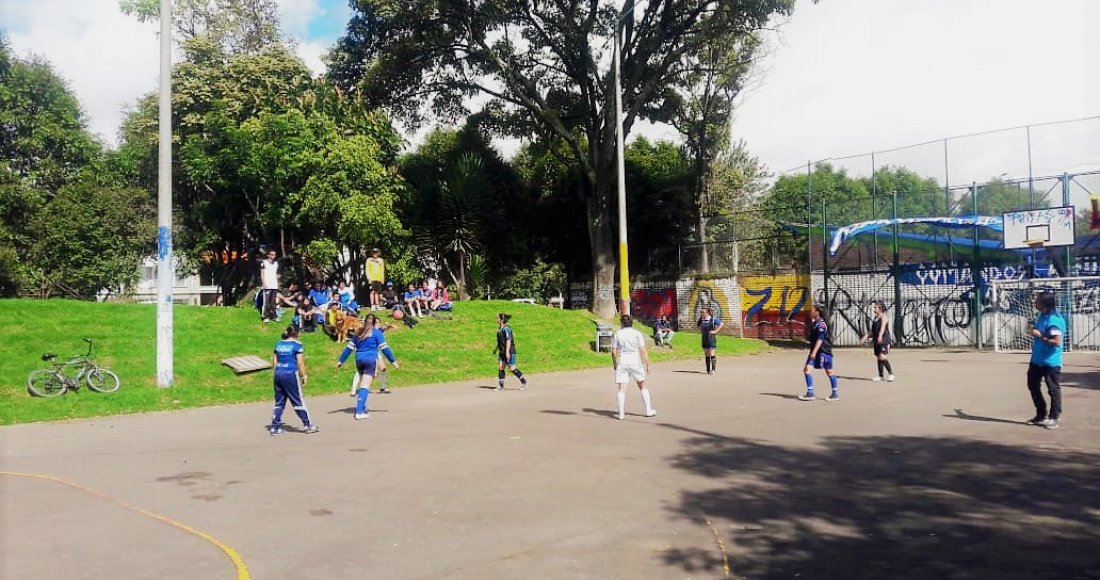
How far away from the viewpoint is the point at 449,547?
5926 millimetres

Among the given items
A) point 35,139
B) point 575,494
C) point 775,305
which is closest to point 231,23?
point 35,139

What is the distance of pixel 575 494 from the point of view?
24.8ft

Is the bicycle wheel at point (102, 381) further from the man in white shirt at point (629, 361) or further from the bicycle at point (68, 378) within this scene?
the man in white shirt at point (629, 361)

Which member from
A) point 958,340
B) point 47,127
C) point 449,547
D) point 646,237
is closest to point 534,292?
point 646,237

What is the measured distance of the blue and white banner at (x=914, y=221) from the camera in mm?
27328

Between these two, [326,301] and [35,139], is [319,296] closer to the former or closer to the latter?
[326,301]

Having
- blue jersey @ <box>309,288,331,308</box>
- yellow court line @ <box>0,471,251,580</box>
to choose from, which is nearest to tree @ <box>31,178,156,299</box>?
blue jersey @ <box>309,288,331,308</box>

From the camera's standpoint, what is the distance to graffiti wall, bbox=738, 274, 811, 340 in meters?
31.9

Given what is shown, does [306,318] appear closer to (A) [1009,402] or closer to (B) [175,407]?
(B) [175,407]

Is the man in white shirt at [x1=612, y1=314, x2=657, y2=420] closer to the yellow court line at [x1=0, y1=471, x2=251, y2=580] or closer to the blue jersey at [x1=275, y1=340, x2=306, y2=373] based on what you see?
the blue jersey at [x1=275, y1=340, x2=306, y2=373]

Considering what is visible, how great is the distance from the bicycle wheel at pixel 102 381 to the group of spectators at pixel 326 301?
208 inches

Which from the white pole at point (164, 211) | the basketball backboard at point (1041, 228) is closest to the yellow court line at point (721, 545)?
the white pole at point (164, 211)

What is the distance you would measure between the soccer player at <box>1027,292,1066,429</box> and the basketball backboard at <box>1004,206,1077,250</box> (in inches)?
667

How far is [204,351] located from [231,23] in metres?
22.7
